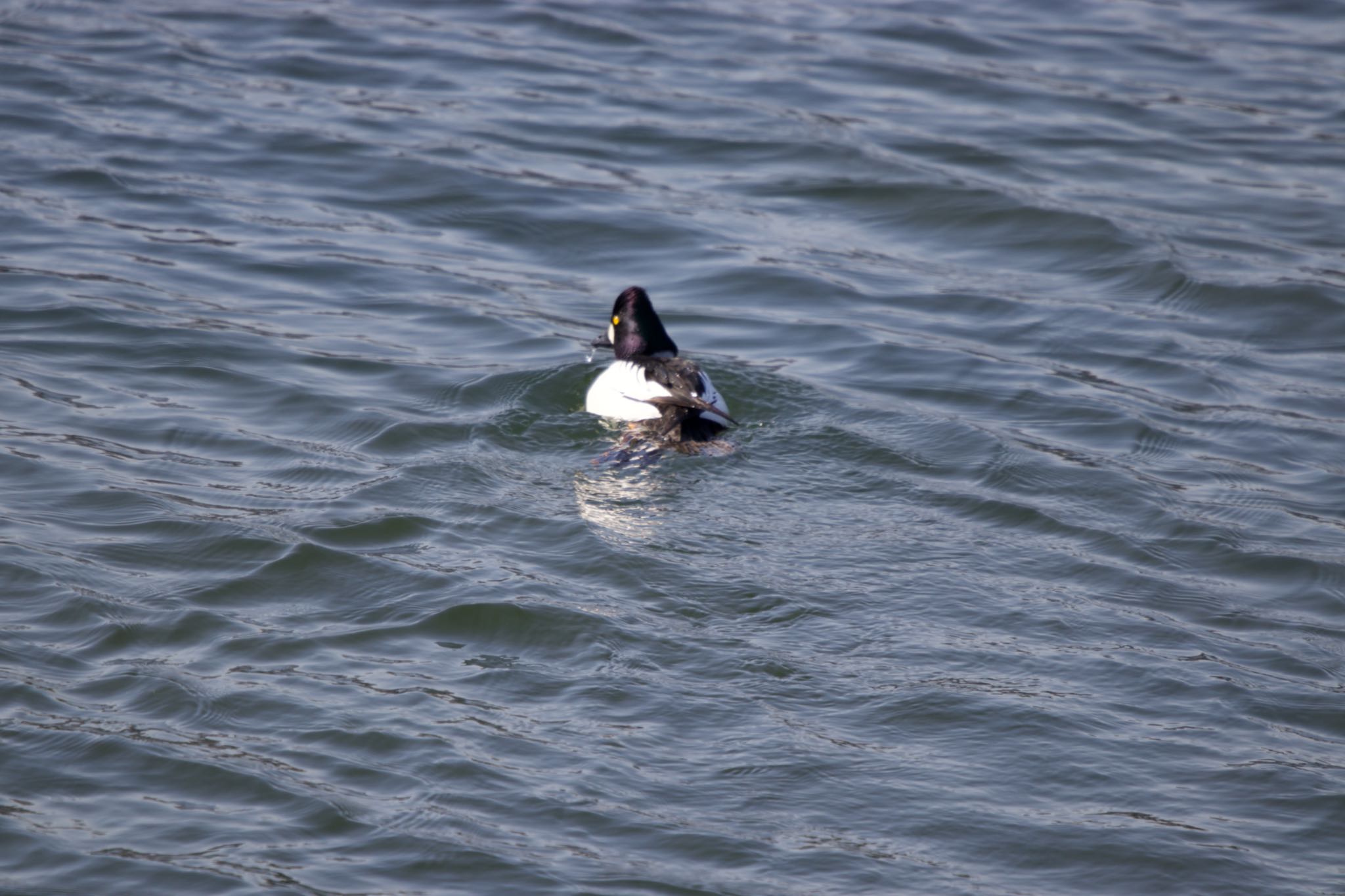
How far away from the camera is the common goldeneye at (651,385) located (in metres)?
9.02

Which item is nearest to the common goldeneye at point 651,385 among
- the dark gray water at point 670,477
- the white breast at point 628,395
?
the white breast at point 628,395

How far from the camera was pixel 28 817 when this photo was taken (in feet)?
17.9

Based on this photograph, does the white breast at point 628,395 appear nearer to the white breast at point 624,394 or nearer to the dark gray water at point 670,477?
the white breast at point 624,394

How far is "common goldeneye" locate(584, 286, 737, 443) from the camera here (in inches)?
355

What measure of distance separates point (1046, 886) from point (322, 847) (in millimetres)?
2603

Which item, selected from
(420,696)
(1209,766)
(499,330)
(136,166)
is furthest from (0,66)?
(1209,766)

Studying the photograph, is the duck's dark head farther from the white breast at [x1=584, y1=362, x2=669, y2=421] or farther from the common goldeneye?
the white breast at [x1=584, y1=362, x2=669, y2=421]

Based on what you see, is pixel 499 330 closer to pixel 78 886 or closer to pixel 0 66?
pixel 78 886

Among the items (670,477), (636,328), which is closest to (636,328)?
(636,328)

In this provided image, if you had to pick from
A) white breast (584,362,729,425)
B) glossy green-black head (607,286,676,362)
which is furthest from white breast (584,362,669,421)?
glossy green-black head (607,286,676,362)

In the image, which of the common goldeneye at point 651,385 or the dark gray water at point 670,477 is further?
the common goldeneye at point 651,385

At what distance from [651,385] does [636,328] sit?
797 millimetres

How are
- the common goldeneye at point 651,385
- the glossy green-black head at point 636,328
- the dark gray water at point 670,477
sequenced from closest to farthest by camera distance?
1. the dark gray water at point 670,477
2. the common goldeneye at point 651,385
3. the glossy green-black head at point 636,328

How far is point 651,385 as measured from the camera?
9227 millimetres
